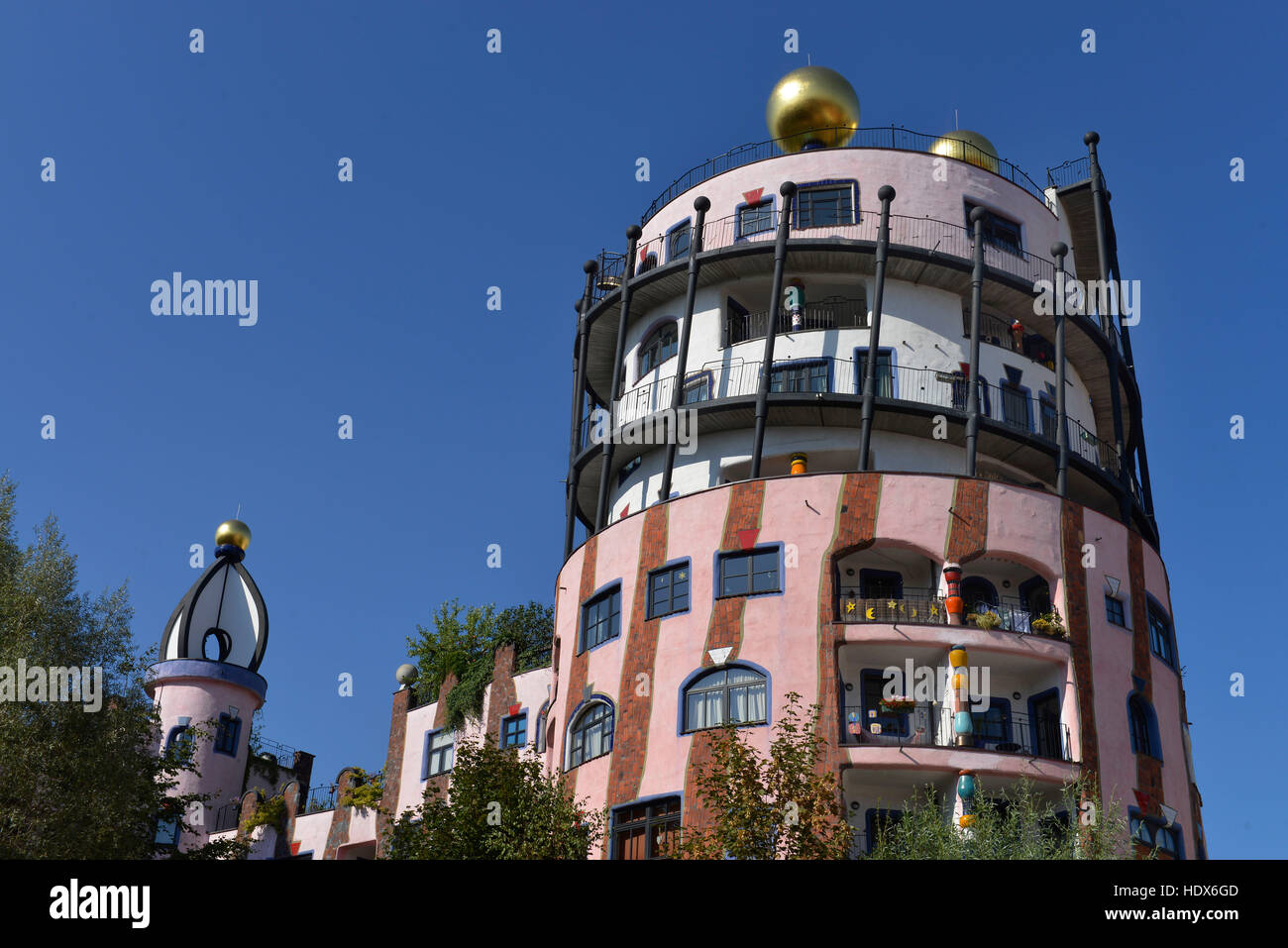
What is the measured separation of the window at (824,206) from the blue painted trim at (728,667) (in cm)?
1344

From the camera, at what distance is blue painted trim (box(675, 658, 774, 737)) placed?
97.1 feet

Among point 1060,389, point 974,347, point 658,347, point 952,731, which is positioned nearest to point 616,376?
point 658,347

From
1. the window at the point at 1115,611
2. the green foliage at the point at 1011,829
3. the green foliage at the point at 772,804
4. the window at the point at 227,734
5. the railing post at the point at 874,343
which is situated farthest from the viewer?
the window at the point at 227,734

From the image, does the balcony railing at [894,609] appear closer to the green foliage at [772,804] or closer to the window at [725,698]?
the window at [725,698]

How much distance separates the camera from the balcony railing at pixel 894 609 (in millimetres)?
30875

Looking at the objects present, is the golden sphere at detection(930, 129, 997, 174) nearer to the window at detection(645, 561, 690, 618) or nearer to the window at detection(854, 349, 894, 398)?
the window at detection(854, 349, 894, 398)

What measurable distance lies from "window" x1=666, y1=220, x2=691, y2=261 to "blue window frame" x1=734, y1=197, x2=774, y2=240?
1.61 meters

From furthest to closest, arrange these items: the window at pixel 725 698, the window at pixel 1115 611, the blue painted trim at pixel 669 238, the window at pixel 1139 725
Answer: the blue painted trim at pixel 669 238
the window at pixel 1115 611
the window at pixel 1139 725
the window at pixel 725 698

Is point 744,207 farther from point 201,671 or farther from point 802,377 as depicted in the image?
point 201,671

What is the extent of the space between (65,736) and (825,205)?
918 inches

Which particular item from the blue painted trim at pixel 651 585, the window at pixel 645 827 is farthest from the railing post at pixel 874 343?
the window at pixel 645 827

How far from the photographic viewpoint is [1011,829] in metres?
26.2

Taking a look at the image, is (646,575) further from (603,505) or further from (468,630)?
(468,630)

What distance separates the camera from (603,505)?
36.6m
